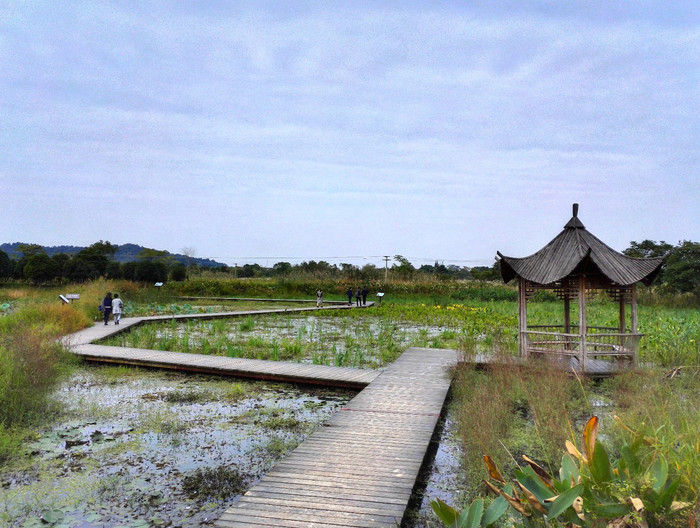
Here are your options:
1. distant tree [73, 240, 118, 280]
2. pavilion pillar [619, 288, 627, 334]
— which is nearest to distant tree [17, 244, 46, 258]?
distant tree [73, 240, 118, 280]

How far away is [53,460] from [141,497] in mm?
1485

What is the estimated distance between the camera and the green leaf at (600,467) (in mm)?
2402

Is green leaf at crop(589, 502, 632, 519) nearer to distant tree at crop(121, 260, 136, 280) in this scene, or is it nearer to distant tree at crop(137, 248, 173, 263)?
distant tree at crop(121, 260, 136, 280)

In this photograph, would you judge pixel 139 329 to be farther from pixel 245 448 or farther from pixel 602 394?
pixel 602 394

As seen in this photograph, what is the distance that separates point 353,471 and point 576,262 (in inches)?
216

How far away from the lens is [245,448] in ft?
19.5

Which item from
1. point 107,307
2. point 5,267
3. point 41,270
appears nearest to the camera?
point 107,307

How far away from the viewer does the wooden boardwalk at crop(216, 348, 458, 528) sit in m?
3.91

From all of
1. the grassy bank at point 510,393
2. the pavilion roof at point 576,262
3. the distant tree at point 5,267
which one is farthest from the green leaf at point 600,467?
the distant tree at point 5,267

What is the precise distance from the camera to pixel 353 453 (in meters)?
5.28

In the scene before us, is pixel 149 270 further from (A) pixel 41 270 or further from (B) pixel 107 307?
(B) pixel 107 307

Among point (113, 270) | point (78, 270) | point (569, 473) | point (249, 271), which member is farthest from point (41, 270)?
point (569, 473)

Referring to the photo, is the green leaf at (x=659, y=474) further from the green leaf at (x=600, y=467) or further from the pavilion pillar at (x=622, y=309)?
the pavilion pillar at (x=622, y=309)

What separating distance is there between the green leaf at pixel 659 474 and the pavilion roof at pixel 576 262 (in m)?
6.52
